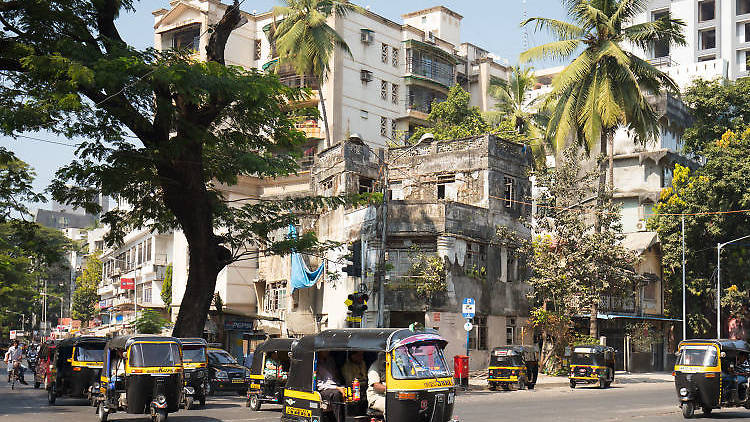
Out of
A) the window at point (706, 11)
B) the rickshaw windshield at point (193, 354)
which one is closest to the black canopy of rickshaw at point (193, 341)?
the rickshaw windshield at point (193, 354)

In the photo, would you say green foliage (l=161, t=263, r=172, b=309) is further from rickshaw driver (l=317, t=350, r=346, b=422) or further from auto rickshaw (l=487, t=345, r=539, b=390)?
rickshaw driver (l=317, t=350, r=346, b=422)

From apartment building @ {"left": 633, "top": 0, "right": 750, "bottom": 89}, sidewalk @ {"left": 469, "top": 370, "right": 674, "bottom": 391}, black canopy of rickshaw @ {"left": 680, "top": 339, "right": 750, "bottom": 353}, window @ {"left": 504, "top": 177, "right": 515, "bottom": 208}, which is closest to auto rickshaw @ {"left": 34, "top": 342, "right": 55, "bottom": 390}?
sidewalk @ {"left": 469, "top": 370, "right": 674, "bottom": 391}

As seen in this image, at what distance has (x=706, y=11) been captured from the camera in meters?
84.1

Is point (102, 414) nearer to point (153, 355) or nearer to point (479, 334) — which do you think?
point (153, 355)

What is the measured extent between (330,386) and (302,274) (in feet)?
87.2

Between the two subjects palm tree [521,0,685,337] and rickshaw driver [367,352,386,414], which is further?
palm tree [521,0,685,337]

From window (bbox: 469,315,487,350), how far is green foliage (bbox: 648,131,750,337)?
1702cm

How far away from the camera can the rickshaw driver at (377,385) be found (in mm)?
14080

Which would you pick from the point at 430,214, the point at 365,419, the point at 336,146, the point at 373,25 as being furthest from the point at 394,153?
the point at 365,419

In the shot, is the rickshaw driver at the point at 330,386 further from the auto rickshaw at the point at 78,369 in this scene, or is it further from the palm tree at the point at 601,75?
the palm tree at the point at 601,75

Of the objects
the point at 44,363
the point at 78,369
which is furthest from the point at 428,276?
the point at 44,363

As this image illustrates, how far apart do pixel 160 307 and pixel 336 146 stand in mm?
21458

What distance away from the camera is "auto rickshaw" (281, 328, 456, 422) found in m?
13.8

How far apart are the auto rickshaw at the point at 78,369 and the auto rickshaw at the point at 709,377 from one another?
56.5 feet
